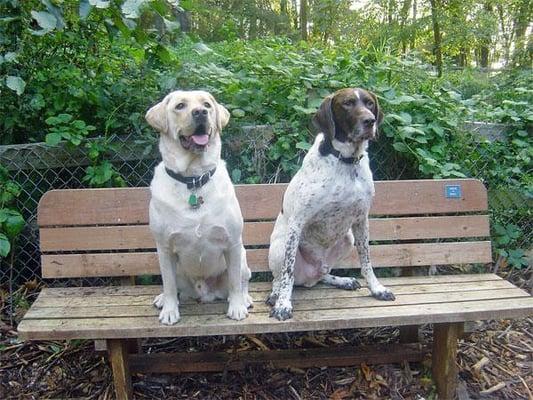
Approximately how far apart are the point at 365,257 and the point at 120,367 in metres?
1.50

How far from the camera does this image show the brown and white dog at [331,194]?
2.72 meters

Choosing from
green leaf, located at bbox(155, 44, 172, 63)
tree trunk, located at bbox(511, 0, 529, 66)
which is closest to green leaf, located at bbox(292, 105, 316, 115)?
green leaf, located at bbox(155, 44, 172, 63)

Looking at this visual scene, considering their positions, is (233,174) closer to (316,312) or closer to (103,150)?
(103,150)

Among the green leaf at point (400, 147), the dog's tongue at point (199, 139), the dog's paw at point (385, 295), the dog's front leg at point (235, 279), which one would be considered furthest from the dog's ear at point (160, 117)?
the green leaf at point (400, 147)

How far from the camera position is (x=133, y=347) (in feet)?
10.6

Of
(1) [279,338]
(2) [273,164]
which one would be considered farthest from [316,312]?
(2) [273,164]

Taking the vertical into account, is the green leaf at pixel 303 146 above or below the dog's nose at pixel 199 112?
below

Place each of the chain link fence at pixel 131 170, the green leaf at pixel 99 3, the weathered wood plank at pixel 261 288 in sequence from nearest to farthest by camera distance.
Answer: the green leaf at pixel 99 3, the weathered wood plank at pixel 261 288, the chain link fence at pixel 131 170

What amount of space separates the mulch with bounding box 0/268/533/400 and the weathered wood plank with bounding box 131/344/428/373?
65mm

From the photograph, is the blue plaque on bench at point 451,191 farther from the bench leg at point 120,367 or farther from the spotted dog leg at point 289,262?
the bench leg at point 120,367

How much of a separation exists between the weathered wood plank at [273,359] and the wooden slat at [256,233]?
695 millimetres

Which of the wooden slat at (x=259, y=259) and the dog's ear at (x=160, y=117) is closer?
the dog's ear at (x=160, y=117)

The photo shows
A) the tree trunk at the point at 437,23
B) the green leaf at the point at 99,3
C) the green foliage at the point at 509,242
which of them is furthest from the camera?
the tree trunk at the point at 437,23

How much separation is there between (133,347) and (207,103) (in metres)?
1.67
